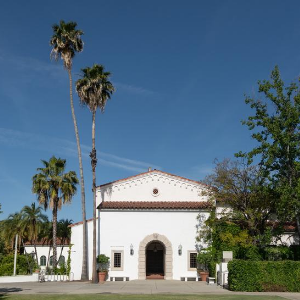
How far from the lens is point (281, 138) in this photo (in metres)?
25.7

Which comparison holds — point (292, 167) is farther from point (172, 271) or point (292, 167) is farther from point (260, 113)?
point (172, 271)

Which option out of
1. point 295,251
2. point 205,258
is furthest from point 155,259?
point 295,251

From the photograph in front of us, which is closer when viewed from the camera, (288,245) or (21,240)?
(288,245)

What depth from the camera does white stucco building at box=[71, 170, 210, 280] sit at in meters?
31.3

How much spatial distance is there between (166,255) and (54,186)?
38.6ft

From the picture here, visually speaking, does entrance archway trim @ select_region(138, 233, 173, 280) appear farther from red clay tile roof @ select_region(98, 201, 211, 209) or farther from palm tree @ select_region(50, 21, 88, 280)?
palm tree @ select_region(50, 21, 88, 280)

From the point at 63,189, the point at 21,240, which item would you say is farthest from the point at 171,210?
the point at 21,240

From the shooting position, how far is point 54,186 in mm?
35188

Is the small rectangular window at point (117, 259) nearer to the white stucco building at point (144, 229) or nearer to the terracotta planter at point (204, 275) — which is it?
the white stucco building at point (144, 229)

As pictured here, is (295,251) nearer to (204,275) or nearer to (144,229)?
(204,275)

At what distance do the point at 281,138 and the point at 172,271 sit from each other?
44.9 ft

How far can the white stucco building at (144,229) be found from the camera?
31.3 m

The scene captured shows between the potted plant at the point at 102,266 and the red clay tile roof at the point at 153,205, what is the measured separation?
3.96 m

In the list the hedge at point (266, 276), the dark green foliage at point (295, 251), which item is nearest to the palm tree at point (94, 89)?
the hedge at point (266, 276)
